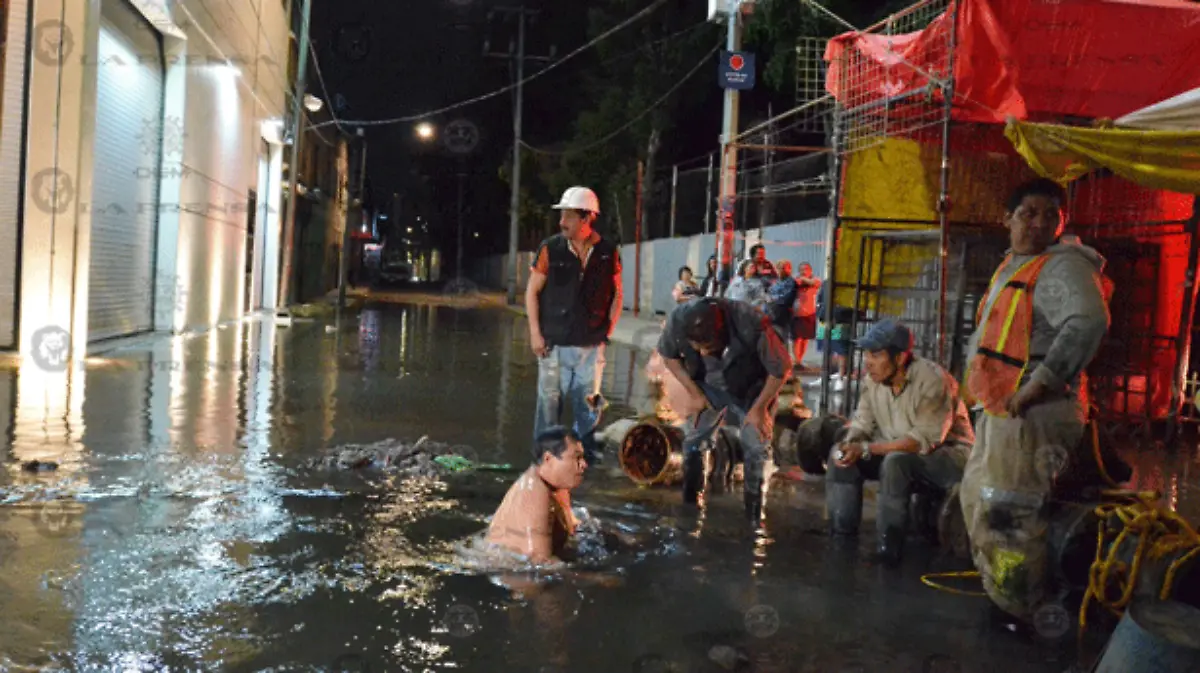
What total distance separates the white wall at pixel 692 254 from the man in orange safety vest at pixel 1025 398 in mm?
13781

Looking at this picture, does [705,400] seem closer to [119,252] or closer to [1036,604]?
[1036,604]

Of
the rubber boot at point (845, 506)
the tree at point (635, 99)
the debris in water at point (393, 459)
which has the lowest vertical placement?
the debris in water at point (393, 459)

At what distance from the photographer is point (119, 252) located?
16.5m

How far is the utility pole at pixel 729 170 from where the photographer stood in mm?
15758

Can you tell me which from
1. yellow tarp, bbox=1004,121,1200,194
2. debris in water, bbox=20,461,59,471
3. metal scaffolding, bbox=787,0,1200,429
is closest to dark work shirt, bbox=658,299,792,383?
yellow tarp, bbox=1004,121,1200,194

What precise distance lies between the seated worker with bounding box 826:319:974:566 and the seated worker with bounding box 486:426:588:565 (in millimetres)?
1645

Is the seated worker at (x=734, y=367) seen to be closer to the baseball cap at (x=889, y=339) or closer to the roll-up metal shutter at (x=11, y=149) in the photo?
the baseball cap at (x=889, y=339)

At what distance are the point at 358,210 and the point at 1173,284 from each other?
6026cm

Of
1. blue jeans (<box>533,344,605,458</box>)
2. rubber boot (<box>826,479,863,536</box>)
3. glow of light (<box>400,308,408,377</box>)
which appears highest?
blue jeans (<box>533,344,605,458</box>)

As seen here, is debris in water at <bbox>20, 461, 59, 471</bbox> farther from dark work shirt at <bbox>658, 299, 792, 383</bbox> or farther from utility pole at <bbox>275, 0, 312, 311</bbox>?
utility pole at <bbox>275, 0, 312, 311</bbox>

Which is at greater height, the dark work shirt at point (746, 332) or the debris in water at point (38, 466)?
the dark work shirt at point (746, 332)

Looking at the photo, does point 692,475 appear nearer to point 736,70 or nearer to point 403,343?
point 736,70

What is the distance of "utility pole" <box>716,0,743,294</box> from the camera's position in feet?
51.7

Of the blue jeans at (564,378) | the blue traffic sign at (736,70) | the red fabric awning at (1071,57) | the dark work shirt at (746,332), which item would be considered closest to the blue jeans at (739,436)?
the dark work shirt at (746,332)
